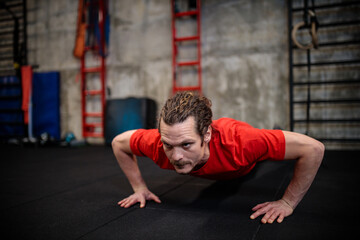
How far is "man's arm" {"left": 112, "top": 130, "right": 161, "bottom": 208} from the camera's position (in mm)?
1547

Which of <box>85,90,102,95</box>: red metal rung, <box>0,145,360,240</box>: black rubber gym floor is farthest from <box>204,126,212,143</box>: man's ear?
<box>85,90,102,95</box>: red metal rung

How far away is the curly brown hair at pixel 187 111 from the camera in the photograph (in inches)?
44.4

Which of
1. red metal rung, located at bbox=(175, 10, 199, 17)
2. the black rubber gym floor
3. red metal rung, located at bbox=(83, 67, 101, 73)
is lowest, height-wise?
the black rubber gym floor

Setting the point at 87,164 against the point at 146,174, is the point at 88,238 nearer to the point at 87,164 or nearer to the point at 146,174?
the point at 146,174

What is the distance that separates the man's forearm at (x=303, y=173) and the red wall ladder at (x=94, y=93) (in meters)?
4.02

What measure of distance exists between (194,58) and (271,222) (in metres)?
3.46

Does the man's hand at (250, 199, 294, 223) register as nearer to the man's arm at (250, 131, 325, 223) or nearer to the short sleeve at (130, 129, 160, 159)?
the man's arm at (250, 131, 325, 223)

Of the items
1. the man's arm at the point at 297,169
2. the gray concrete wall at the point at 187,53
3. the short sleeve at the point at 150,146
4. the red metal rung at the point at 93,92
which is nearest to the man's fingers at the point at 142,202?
the short sleeve at the point at 150,146

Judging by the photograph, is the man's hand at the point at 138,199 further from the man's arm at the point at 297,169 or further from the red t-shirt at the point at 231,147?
the man's arm at the point at 297,169

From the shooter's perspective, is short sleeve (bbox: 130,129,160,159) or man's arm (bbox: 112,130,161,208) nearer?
short sleeve (bbox: 130,129,160,159)

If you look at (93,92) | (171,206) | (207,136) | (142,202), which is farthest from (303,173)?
(93,92)

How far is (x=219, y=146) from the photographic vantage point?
52.2 inches

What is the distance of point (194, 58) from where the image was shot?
4.36 meters

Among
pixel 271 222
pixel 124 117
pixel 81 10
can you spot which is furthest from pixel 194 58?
pixel 271 222
